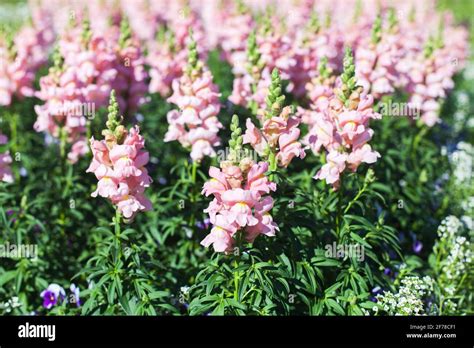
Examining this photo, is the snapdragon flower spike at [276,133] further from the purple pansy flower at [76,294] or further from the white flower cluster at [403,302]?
the purple pansy flower at [76,294]

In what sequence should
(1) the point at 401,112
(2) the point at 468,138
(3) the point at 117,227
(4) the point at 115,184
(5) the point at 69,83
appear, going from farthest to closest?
(2) the point at 468,138 < (1) the point at 401,112 < (5) the point at 69,83 < (3) the point at 117,227 < (4) the point at 115,184

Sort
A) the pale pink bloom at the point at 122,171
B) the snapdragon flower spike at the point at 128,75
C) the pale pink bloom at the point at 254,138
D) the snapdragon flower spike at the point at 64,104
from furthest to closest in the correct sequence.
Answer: the snapdragon flower spike at the point at 128,75 < the snapdragon flower spike at the point at 64,104 < the pale pink bloom at the point at 254,138 < the pale pink bloom at the point at 122,171

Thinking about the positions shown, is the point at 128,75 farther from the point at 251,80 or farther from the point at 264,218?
the point at 264,218

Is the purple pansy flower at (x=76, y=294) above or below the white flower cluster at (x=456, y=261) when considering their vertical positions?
below

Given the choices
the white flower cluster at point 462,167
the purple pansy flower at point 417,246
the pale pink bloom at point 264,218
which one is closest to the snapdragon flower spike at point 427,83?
the white flower cluster at point 462,167

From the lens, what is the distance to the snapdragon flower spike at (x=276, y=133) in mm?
4441

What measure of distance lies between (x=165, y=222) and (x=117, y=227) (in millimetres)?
860

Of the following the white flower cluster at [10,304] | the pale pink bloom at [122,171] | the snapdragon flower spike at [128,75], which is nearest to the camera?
the pale pink bloom at [122,171]

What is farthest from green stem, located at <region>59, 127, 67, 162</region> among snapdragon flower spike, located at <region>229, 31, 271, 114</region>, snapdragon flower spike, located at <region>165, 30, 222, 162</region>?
snapdragon flower spike, located at <region>229, 31, 271, 114</region>

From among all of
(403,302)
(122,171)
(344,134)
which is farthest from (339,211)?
(122,171)

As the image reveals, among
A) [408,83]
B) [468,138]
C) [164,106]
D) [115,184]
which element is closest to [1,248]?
[115,184]

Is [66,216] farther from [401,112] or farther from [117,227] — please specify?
[401,112]

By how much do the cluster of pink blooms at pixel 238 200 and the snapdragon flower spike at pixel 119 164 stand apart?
526mm
